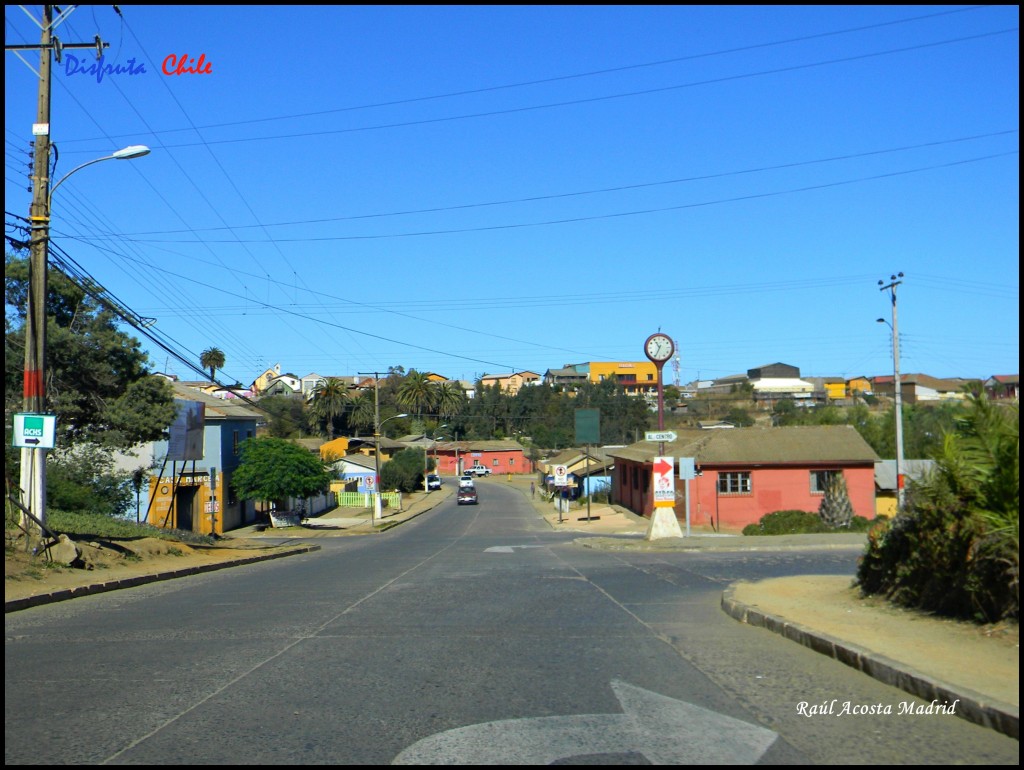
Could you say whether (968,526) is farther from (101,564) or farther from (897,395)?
(897,395)

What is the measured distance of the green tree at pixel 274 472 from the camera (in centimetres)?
4797

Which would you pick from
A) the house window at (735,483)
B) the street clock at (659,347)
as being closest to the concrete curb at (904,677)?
the street clock at (659,347)

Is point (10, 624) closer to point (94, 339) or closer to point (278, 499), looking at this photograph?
point (94, 339)

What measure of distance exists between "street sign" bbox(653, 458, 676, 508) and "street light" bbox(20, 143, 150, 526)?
637 inches

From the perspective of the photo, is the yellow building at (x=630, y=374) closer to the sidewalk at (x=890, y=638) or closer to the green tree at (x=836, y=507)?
the green tree at (x=836, y=507)

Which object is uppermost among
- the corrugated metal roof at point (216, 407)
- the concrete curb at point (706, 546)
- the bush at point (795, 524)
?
the corrugated metal roof at point (216, 407)

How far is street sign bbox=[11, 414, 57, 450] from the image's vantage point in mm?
16141

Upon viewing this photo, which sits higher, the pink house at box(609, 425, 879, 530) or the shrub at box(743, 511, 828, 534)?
the pink house at box(609, 425, 879, 530)

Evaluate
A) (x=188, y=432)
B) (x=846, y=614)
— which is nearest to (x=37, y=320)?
(x=846, y=614)

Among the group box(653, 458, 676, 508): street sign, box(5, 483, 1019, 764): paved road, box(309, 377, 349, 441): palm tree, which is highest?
box(309, 377, 349, 441): palm tree

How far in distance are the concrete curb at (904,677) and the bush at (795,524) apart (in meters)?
27.3

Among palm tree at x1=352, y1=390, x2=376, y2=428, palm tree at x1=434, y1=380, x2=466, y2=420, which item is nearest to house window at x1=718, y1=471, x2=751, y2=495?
palm tree at x1=352, y1=390, x2=376, y2=428

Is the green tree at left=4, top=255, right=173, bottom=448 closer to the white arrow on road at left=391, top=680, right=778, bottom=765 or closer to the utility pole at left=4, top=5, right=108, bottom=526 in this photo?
the utility pole at left=4, top=5, right=108, bottom=526

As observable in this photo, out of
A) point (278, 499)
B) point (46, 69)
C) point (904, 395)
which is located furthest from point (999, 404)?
point (278, 499)
